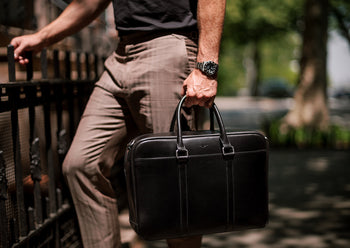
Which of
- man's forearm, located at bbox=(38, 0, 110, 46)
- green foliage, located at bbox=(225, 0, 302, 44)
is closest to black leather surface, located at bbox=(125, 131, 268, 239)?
man's forearm, located at bbox=(38, 0, 110, 46)

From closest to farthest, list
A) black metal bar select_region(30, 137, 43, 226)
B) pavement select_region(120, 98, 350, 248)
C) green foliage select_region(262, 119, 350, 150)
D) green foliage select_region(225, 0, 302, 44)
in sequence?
1. black metal bar select_region(30, 137, 43, 226)
2. pavement select_region(120, 98, 350, 248)
3. green foliage select_region(262, 119, 350, 150)
4. green foliage select_region(225, 0, 302, 44)

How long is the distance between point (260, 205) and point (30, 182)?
55.3 inches

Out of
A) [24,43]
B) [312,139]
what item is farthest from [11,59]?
[312,139]

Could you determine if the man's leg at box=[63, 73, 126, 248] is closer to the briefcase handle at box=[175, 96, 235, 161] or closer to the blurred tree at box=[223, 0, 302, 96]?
the briefcase handle at box=[175, 96, 235, 161]

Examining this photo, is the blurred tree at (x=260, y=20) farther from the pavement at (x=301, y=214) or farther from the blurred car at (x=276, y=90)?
the pavement at (x=301, y=214)

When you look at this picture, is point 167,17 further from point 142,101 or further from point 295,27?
point 295,27

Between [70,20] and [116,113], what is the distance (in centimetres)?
55

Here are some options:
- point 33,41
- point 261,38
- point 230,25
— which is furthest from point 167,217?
point 261,38

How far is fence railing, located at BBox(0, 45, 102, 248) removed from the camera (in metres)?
2.30

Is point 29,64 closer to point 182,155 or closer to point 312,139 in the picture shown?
point 182,155

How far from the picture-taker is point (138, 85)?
7.31ft

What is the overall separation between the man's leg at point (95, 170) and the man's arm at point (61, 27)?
0.34 m

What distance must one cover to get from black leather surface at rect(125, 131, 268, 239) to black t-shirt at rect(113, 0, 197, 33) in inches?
21.5

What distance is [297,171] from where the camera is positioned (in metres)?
7.05
